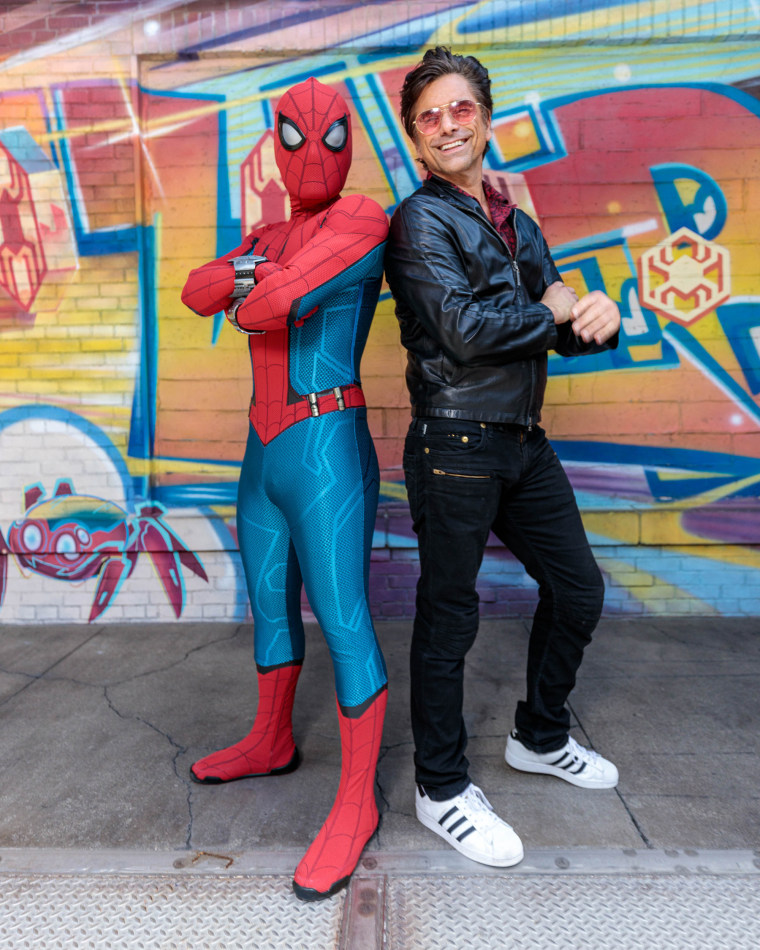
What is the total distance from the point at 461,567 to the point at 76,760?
1560 millimetres

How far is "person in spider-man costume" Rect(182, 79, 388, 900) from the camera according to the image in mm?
1756

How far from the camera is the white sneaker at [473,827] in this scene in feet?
5.90

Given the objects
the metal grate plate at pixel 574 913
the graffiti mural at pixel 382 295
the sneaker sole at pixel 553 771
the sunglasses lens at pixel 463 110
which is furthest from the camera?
the graffiti mural at pixel 382 295

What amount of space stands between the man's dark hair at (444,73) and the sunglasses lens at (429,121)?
2.3 inches

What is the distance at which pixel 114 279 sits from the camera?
148 inches

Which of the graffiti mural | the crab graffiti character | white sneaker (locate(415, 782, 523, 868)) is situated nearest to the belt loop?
white sneaker (locate(415, 782, 523, 868))

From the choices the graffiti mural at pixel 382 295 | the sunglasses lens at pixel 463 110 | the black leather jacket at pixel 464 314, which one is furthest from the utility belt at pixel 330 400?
the graffiti mural at pixel 382 295

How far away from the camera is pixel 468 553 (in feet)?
6.02

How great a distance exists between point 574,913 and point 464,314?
1.44m

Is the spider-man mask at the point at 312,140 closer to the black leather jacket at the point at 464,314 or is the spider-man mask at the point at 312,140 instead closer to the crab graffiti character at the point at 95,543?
the black leather jacket at the point at 464,314

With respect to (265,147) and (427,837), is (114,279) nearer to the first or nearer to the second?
(265,147)

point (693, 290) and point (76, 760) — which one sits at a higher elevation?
point (693, 290)

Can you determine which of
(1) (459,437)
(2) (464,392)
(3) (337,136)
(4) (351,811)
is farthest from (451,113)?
(4) (351,811)

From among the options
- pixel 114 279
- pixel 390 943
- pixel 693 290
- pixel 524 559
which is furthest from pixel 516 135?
pixel 390 943
